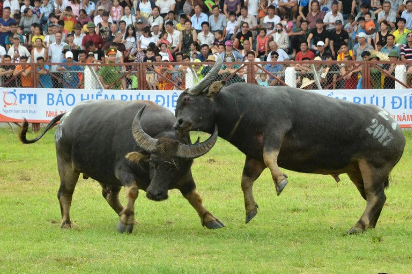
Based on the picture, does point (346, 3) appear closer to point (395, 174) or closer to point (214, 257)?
point (395, 174)

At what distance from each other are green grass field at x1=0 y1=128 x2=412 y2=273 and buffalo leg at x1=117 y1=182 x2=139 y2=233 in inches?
6.8

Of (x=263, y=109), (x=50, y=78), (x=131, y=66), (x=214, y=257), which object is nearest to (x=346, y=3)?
(x=131, y=66)

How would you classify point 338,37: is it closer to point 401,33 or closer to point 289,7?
point 401,33

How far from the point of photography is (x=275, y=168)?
958 cm

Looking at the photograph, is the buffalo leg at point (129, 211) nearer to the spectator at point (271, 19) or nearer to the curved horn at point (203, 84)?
the curved horn at point (203, 84)

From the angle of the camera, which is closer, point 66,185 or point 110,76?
point 66,185

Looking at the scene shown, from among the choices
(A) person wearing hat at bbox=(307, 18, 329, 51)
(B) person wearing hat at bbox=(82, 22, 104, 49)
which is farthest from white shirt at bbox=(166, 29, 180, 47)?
(A) person wearing hat at bbox=(307, 18, 329, 51)

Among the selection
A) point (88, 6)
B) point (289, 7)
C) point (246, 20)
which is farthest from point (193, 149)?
point (88, 6)

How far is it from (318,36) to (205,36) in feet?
10.8

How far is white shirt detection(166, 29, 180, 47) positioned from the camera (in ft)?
78.2

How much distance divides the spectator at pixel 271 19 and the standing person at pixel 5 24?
26.2ft

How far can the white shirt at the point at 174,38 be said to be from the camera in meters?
23.8

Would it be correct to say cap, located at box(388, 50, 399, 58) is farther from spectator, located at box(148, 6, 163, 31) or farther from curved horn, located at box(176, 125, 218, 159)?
curved horn, located at box(176, 125, 218, 159)

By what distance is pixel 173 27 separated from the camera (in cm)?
2422
